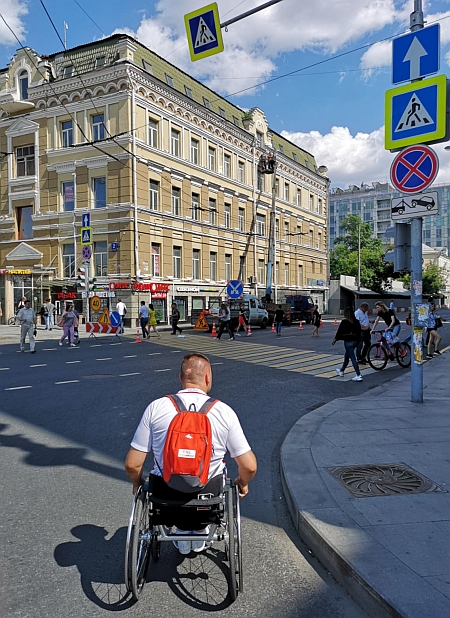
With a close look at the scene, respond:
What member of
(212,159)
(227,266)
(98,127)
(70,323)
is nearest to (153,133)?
(98,127)

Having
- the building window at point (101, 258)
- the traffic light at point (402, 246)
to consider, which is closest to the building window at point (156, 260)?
the building window at point (101, 258)

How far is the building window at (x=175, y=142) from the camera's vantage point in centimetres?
3428

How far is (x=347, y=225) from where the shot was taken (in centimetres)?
7825

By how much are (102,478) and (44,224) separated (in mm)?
31895

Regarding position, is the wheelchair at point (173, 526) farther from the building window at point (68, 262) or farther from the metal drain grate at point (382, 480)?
the building window at point (68, 262)

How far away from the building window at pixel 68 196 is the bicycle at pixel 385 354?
83.2ft

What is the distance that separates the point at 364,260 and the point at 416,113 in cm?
6735

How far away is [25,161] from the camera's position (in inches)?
1378

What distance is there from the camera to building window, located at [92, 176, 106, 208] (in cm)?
3192

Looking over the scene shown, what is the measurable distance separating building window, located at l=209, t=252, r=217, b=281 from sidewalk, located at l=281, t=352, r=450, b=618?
104 feet

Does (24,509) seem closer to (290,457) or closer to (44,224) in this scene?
(290,457)

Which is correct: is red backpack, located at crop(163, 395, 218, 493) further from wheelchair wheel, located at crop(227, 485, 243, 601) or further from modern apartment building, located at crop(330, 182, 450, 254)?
modern apartment building, located at crop(330, 182, 450, 254)

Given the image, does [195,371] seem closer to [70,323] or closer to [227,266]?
[70,323]

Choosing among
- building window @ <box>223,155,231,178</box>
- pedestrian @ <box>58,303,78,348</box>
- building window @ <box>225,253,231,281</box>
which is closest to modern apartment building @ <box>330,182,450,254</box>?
building window @ <box>223,155,231,178</box>
